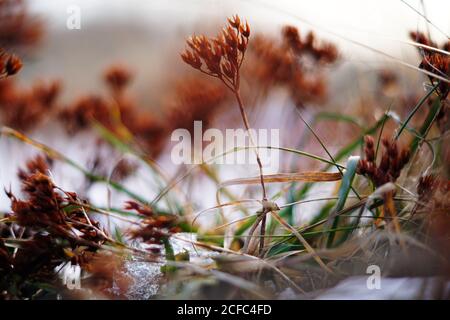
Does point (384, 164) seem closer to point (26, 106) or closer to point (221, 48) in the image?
point (221, 48)

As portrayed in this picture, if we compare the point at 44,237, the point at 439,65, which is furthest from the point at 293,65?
the point at 44,237

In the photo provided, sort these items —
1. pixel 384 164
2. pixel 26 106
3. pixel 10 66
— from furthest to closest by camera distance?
pixel 26 106 < pixel 10 66 < pixel 384 164

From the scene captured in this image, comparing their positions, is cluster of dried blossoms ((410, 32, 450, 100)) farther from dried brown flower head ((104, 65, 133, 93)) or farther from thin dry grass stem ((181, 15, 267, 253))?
dried brown flower head ((104, 65, 133, 93))

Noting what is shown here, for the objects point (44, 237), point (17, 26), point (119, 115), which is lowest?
point (44, 237)

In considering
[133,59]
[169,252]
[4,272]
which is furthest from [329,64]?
[133,59]

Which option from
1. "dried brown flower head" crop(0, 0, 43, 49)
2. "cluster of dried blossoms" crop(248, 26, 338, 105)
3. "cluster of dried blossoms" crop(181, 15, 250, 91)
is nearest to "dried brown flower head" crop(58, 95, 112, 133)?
"dried brown flower head" crop(0, 0, 43, 49)

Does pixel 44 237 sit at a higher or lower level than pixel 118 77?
→ lower
